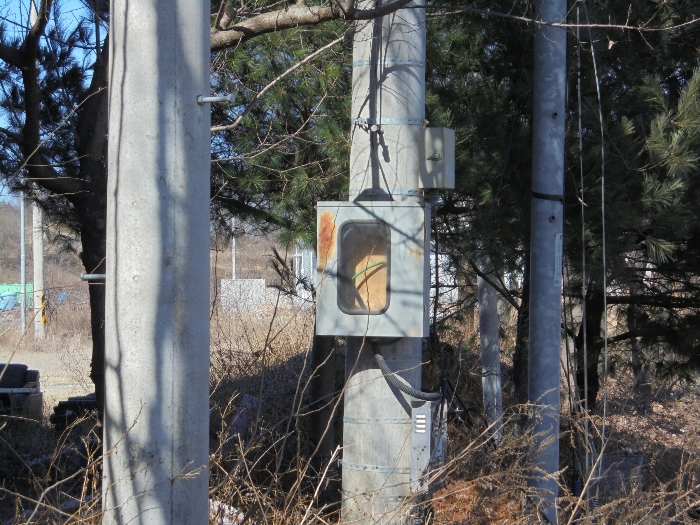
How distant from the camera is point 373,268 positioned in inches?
144

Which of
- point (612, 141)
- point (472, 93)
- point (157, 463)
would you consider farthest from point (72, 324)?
point (157, 463)

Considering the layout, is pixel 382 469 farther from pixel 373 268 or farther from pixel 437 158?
pixel 437 158

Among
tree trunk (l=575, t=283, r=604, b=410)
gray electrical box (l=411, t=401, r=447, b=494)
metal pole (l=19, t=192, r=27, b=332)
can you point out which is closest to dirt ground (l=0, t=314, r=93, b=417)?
metal pole (l=19, t=192, r=27, b=332)

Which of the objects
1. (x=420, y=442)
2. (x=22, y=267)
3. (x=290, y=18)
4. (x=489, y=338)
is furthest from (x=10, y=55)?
(x=22, y=267)

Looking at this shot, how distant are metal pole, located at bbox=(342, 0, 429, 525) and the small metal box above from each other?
0.04 meters

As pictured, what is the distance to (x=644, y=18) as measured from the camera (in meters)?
5.20

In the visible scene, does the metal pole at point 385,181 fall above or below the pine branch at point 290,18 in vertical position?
below

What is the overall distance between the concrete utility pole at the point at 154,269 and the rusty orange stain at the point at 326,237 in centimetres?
152

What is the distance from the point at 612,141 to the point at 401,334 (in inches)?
84.7

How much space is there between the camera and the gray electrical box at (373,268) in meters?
3.59

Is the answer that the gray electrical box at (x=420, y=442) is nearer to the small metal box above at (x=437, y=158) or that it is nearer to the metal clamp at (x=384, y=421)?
the metal clamp at (x=384, y=421)

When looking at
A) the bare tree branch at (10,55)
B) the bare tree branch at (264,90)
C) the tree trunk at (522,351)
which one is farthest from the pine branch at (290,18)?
the tree trunk at (522,351)

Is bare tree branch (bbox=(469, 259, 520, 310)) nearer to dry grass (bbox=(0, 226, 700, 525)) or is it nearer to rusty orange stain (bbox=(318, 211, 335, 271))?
dry grass (bbox=(0, 226, 700, 525))

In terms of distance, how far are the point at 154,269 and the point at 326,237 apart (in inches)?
64.7
